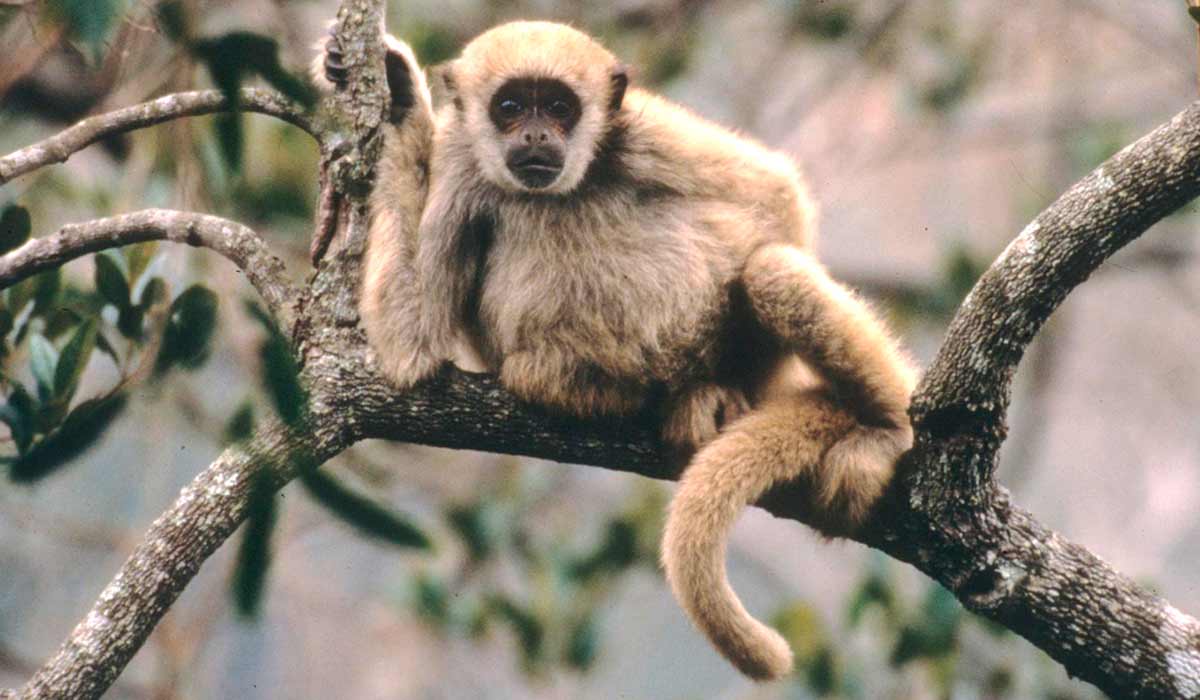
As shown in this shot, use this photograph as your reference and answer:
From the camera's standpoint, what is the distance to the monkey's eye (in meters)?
5.21

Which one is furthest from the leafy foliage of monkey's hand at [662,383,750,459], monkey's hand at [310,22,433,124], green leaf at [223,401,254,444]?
green leaf at [223,401,254,444]

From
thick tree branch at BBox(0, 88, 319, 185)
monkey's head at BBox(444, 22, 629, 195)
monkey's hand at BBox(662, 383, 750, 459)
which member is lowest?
monkey's hand at BBox(662, 383, 750, 459)

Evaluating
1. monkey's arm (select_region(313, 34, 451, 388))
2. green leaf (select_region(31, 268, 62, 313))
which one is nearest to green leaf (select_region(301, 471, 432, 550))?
monkey's arm (select_region(313, 34, 451, 388))

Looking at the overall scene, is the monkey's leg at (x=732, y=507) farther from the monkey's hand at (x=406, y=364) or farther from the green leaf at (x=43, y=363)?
the green leaf at (x=43, y=363)

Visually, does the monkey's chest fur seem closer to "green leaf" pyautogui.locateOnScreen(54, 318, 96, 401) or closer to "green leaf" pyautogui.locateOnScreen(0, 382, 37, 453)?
"green leaf" pyautogui.locateOnScreen(54, 318, 96, 401)

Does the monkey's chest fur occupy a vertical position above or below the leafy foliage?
above

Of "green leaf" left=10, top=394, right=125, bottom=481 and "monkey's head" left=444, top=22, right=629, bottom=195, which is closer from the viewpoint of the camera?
"green leaf" left=10, top=394, right=125, bottom=481

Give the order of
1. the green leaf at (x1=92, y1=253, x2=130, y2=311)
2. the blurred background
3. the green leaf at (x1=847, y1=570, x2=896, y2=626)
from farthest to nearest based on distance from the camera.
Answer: the green leaf at (x1=847, y1=570, x2=896, y2=626) < the green leaf at (x1=92, y1=253, x2=130, y2=311) < the blurred background

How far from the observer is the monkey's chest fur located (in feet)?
15.8

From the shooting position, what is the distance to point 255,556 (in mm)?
3244

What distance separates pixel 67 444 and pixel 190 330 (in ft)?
1.63

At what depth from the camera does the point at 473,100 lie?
5.21 metres

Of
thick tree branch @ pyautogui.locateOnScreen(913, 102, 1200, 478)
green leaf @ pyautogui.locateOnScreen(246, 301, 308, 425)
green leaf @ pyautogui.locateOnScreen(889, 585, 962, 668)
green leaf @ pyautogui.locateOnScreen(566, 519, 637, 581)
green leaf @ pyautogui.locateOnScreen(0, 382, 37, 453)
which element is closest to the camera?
green leaf @ pyautogui.locateOnScreen(246, 301, 308, 425)

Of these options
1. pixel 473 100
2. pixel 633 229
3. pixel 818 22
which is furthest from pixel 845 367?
pixel 818 22
